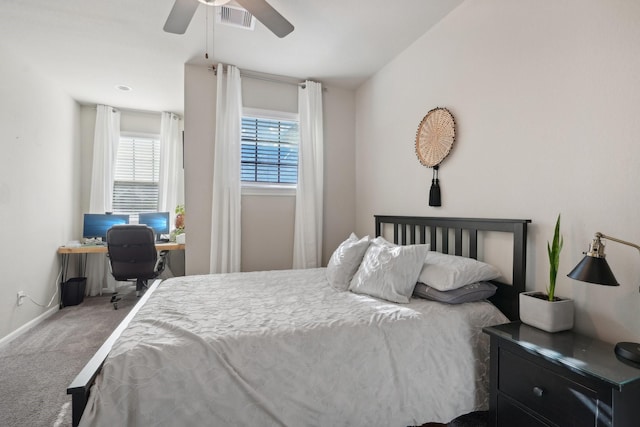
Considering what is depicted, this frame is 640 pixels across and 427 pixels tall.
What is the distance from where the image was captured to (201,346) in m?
1.21

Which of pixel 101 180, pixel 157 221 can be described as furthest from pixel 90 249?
pixel 101 180

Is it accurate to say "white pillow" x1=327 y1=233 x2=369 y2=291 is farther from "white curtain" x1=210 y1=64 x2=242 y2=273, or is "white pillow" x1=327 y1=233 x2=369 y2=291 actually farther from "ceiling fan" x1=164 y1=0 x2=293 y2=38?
"ceiling fan" x1=164 y1=0 x2=293 y2=38

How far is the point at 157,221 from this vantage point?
424 centimetres

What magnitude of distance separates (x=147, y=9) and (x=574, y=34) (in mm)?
2708

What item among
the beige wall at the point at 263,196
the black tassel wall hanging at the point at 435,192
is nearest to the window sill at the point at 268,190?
the beige wall at the point at 263,196

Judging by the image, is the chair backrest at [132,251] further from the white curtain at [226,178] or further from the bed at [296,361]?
the bed at [296,361]

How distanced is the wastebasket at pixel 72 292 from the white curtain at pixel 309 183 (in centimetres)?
279

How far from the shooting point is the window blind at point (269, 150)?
3387 mm

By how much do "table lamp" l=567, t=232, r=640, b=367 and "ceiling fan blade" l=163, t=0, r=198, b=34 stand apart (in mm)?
2360

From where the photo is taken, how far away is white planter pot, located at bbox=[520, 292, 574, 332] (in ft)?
4.58

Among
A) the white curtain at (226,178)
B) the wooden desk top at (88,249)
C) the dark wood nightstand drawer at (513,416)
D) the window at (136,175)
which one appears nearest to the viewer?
the dark wood nightstand drawer at (513,416)

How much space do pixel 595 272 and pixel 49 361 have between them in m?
3.52

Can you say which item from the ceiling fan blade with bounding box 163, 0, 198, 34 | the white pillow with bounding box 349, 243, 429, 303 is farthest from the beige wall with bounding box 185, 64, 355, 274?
the white pillow with bounding box 349, 243, 429, 303

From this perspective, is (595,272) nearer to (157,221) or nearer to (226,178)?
(226,178)
